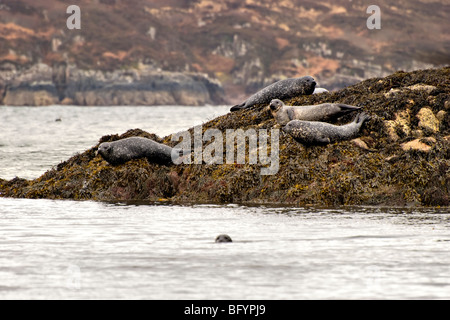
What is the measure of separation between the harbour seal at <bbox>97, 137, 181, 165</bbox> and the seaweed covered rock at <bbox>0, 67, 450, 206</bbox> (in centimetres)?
19

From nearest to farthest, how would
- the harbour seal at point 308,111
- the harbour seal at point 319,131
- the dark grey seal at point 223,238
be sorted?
the dark grey seal at point 223,238, the harbour seal at point 319,131, the harbour seal at point 308,111

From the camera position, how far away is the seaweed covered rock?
15141mm

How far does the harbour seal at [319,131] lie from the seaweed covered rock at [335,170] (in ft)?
0.49

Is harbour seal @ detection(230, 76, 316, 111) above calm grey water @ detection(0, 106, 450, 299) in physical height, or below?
above

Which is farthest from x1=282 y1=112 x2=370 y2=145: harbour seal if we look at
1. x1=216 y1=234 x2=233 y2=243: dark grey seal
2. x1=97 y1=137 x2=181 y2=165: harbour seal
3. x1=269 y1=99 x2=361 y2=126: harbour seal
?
x1=216 y1=234 x2=233 y2=243: dark grey seal

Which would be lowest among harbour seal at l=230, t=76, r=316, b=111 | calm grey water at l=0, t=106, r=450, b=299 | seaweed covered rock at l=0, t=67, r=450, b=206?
calm grey water at l=0, t=106, r=450, b=299

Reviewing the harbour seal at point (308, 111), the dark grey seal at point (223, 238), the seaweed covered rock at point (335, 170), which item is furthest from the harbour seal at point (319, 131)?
the dark grey seal at point (223, 238)

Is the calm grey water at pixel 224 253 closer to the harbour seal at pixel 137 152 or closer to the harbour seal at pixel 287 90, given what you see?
the harbour seal at pixel 137 152

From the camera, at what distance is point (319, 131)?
53.7 ft

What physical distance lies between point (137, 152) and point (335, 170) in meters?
4.87

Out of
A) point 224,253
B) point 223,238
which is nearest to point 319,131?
point 223,238

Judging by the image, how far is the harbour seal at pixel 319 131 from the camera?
1634cm

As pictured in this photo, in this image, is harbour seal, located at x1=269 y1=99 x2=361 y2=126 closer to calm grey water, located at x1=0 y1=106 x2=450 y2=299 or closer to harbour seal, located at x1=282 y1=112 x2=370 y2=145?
harbour seal, located at x1=282 y1=112 x2=370 y2=145
